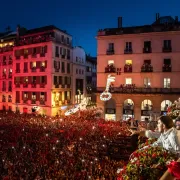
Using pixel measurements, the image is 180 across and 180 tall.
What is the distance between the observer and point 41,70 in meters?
39.1

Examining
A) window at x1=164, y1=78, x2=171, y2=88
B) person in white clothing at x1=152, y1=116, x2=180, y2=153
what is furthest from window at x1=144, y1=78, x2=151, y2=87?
person in white clothing at x1=152, y1=116, x2=180, y2=153

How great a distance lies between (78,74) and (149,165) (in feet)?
140

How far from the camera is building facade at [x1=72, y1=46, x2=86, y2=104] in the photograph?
44.8m

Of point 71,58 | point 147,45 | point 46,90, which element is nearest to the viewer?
point 147,45

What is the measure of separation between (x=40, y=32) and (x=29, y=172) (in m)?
32.5

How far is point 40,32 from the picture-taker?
131 ft

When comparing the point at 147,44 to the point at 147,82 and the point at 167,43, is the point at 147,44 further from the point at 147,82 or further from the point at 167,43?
the point at 147,82

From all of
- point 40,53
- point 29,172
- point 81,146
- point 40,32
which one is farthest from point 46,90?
point 29,172

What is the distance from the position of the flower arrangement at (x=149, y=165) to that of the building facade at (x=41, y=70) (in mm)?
34207

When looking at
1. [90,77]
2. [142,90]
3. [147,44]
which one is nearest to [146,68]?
[142,90]

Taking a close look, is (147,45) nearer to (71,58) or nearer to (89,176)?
(71,58)

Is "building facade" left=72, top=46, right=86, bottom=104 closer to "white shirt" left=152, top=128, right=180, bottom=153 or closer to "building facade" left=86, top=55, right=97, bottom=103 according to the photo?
"building facade" left=86, top=55, right=97, bottom=103

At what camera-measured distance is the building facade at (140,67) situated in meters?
30.1

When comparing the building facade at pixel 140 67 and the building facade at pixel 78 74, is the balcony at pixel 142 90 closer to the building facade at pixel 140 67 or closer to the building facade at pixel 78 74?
the building facade at pixel 140 67
